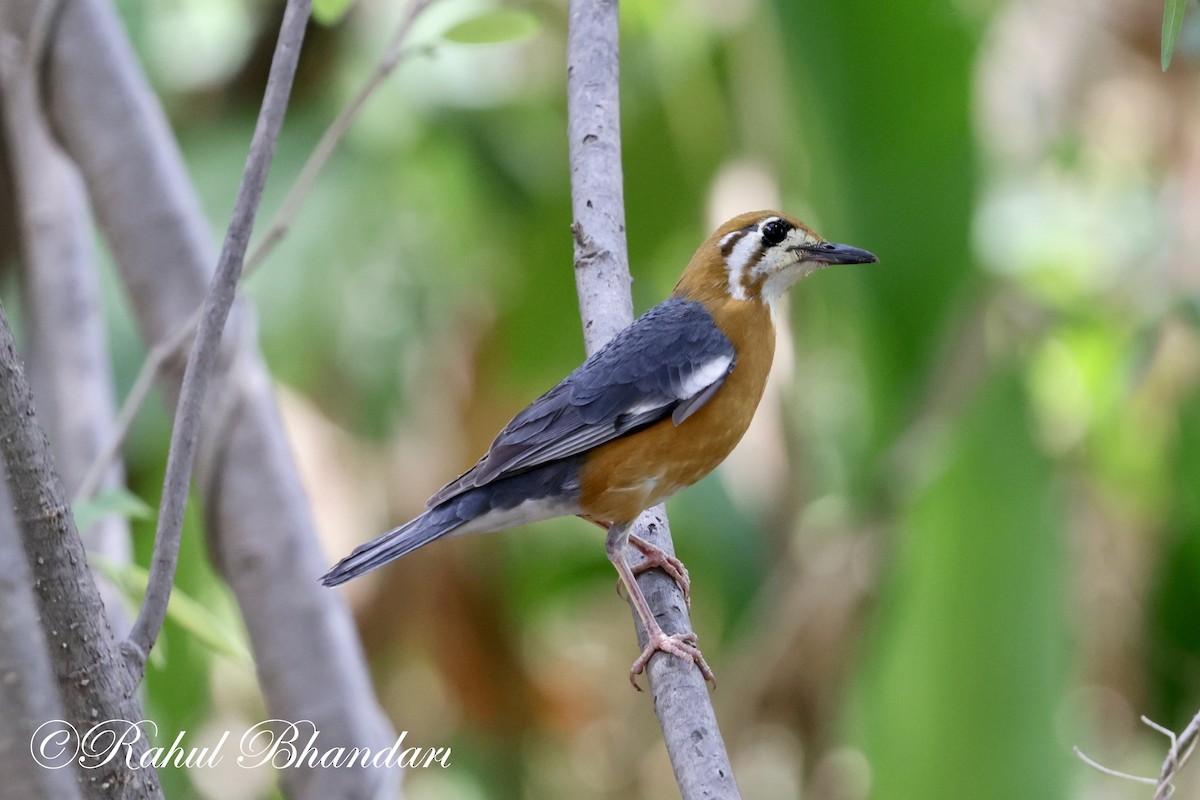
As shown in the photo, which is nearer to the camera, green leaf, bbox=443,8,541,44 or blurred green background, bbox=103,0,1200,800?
green leaf, bbox=443,8,541,44

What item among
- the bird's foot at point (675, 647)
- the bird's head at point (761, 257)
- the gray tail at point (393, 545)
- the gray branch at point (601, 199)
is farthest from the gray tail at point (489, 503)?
the bird's head at point (761, 257)

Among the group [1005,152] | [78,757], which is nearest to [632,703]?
[1005,152]

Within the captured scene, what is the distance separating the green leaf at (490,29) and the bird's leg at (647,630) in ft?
4.32

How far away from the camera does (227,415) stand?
11.0 feet

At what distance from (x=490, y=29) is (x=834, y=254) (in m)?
1.28

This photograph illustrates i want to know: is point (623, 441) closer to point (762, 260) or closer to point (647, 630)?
point (647, 630)

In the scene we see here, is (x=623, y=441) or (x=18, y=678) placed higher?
(x=18, y=678)

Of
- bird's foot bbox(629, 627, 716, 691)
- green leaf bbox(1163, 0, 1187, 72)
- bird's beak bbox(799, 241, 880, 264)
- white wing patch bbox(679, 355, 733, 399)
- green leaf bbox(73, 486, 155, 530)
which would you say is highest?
green leaf bbox(1163, 0, 1187, 72)

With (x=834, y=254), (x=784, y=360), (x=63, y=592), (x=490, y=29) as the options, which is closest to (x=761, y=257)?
(x=834, y=254)

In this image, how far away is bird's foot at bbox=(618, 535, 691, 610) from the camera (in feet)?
10.9

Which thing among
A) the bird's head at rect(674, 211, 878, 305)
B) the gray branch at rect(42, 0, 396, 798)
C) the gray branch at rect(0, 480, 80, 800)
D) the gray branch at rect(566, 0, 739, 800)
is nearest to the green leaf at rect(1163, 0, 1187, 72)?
the gray branch at rect(0, 480, 80, 800)

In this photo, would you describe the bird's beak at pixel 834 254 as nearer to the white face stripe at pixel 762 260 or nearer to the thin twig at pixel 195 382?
the white face stripe at pixel 762 260

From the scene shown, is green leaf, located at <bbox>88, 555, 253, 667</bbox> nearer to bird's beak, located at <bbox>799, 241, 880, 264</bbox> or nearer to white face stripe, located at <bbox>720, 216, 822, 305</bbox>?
white face stripe, located at <bbox>720, 216, 822, 305</bbox>

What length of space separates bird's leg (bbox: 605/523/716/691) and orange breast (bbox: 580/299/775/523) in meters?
0.06
